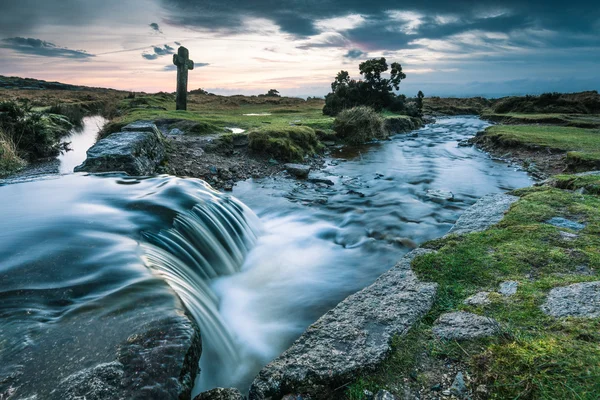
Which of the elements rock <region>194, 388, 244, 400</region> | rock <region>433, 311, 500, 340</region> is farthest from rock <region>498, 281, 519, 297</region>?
rock <region>194, 388, 244, 400</region>

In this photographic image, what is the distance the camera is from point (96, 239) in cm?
427

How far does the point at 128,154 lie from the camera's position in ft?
26.1

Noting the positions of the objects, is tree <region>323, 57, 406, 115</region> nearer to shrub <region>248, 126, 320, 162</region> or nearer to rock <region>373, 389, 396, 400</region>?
shrub <region>248, 126, 320, 162</region>

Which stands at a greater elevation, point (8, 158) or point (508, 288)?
point (8, 158)

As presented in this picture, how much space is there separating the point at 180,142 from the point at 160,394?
1120 cm

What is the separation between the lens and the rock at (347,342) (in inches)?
95.2

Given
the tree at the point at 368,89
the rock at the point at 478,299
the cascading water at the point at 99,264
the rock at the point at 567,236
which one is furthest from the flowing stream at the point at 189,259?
the tree at the point at 368,89

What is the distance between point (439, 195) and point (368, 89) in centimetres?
2424

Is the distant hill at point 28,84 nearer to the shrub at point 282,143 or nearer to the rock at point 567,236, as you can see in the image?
the shrub at point 282,143

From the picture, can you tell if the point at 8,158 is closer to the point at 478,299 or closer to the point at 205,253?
the point at 205,253

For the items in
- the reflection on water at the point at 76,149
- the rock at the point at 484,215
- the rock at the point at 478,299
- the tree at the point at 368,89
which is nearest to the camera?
the rock at the point at 478,299

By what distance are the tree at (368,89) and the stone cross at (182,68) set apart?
11958mm

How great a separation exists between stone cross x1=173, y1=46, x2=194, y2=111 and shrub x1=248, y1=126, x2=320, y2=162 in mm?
12994

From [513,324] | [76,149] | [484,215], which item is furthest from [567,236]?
[76,149]
